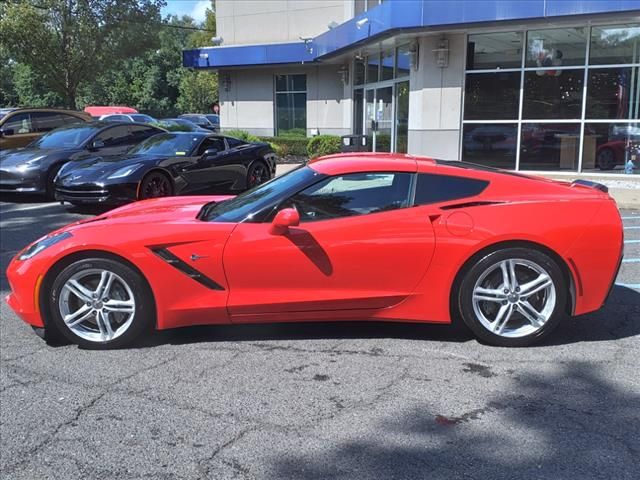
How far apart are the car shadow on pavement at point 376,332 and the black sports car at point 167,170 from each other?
17.6 feet

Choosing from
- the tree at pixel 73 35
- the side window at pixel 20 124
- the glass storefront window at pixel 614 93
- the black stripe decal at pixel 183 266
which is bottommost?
the black stripe decal at pixel 183 266

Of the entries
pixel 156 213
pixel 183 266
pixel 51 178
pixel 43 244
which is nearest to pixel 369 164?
pixel 183 266

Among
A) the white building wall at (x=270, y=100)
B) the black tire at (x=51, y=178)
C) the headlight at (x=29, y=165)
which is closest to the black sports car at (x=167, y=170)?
the black tire at (x=51, y=178)

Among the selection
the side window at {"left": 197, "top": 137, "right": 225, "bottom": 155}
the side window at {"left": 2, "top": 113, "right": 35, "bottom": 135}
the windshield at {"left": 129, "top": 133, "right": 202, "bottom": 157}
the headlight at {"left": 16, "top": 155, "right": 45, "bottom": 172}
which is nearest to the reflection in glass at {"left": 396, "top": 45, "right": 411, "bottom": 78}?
the side window at {"left": 197, "top": 137, "right": 225, "bottom": 155}

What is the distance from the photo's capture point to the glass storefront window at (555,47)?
1302 cm

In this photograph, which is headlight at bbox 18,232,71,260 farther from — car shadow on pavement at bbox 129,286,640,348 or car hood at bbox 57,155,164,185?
car hood at bbox 57,155,164,185

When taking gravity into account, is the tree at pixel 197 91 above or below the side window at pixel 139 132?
above

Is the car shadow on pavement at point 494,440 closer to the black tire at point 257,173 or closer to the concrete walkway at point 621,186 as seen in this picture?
the concrete walkway at point 621,186

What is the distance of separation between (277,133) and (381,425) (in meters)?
21.2

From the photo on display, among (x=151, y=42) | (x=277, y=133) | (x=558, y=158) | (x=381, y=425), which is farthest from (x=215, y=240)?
(x=151, y=42)

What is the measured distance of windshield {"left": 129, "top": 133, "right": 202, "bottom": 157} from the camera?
10.4 m

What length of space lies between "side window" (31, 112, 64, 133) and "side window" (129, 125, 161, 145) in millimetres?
3201

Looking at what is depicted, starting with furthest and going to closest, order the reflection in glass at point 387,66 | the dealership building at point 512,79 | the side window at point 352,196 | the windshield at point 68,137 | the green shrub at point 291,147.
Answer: the green shrub at point 291,147
the reflection in glass at point 387,66
the dealership building at point 512,79
the windshield at point 68,137
the side window at point 352,196

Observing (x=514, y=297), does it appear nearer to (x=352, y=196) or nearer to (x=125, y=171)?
(x=352, y=196)
